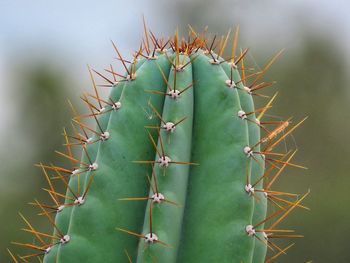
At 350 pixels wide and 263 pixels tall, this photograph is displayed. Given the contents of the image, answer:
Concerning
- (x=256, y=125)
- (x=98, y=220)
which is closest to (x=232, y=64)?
(x=256, y=125)

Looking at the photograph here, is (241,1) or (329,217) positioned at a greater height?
(241,1)

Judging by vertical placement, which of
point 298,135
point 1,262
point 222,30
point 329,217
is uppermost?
point 222,30

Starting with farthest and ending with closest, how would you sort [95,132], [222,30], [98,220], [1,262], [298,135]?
[222,30] → [298,135] → [1,262] → [95,132] → [98,220]

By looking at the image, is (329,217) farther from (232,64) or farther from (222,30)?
(232,64)

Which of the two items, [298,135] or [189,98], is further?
[298,135]
